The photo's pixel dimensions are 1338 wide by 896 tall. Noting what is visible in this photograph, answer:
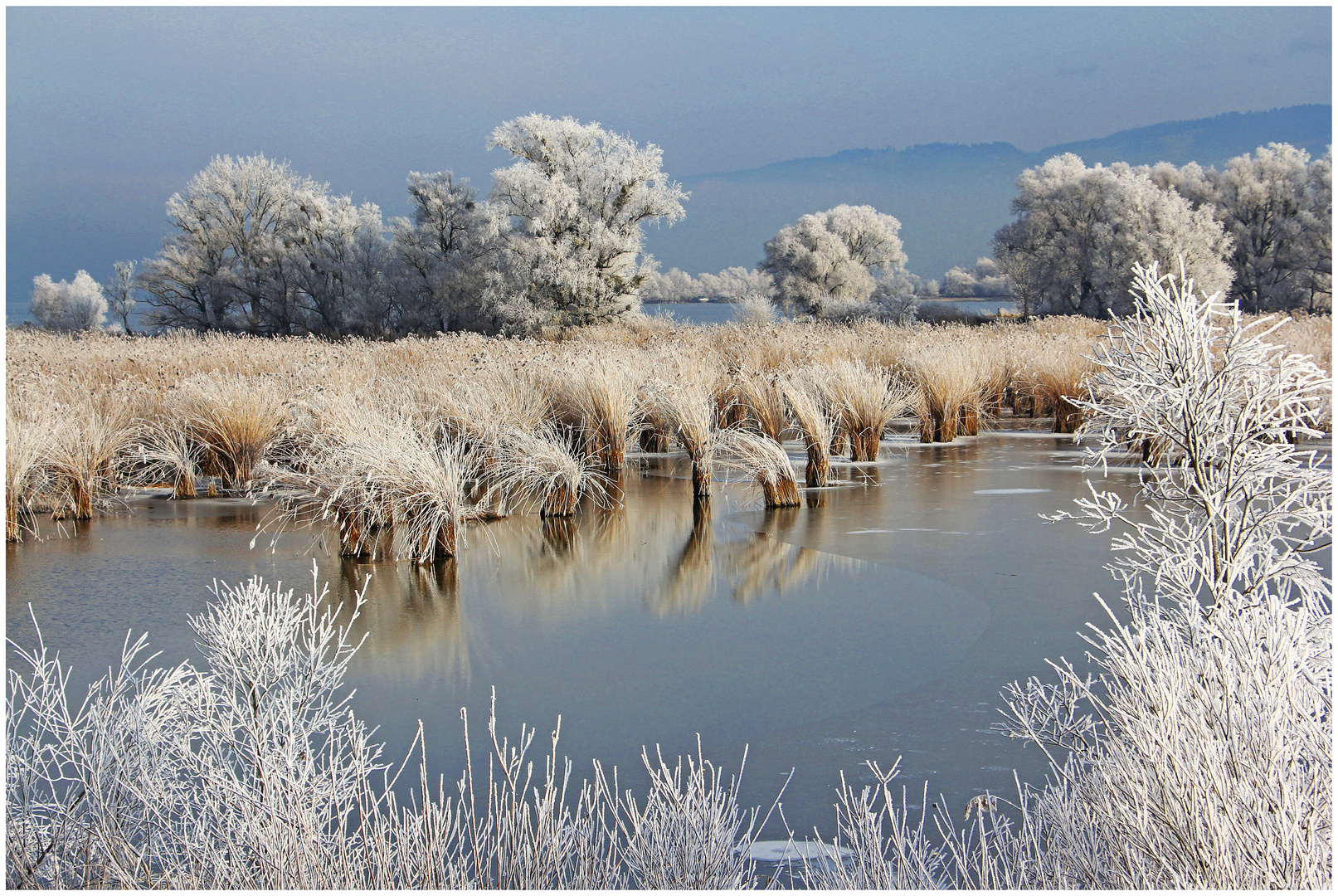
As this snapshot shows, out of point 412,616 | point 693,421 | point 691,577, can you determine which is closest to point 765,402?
point 693,421

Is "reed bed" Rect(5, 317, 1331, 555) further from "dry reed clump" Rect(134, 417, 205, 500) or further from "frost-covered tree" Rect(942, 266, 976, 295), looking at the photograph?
"frost-covered tree" Rect(942, 266, 976, 295)

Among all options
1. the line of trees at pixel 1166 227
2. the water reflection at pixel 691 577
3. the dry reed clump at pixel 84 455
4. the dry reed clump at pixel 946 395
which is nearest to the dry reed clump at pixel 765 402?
the dry reed clump at pixel 946 395

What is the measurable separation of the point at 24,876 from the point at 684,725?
2.03 meters

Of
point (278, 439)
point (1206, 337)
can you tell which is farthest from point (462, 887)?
point (278, 439)

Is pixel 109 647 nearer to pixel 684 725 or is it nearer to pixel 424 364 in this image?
pixel 684 725

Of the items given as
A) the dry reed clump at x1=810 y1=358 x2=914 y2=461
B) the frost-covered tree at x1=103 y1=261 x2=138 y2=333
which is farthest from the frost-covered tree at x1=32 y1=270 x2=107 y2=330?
the dry reed clump at x1=810 y1=358 x2=914 y2=461

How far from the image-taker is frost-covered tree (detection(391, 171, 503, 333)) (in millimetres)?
32969

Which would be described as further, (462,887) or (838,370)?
(838,370)

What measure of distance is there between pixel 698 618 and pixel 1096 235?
36.6m

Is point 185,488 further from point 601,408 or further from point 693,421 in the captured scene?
point 693,421

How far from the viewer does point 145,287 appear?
35.8m

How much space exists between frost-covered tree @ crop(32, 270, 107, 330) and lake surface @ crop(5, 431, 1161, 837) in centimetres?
4678

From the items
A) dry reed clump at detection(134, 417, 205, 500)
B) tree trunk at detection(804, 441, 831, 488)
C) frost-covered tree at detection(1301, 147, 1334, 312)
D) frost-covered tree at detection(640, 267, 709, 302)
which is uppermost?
frost-covered tree at detection(640, 267, 709, 302)

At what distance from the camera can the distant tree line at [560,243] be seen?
28234 millimetres
